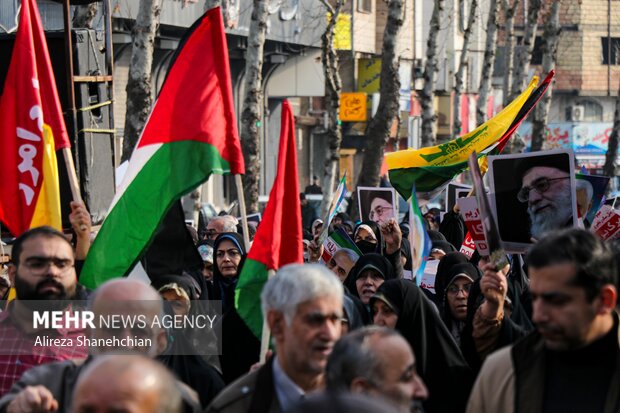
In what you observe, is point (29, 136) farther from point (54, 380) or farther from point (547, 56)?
point (547, 56)

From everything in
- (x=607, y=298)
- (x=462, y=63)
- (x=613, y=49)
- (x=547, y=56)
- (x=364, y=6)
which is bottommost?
(x=607, y=298)

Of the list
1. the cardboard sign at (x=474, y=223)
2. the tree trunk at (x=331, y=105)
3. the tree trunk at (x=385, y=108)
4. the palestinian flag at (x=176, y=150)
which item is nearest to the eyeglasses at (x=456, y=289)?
the cardboard sign at (x=474, y=223)

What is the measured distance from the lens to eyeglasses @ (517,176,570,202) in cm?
749

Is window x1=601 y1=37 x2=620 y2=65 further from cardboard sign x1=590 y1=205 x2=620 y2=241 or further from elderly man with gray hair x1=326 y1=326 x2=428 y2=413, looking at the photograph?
elderly man with gray hair x1=326 y1=326 x2=428 y2=413

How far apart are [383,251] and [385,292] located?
441 centimetres

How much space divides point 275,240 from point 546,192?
89.8 inches

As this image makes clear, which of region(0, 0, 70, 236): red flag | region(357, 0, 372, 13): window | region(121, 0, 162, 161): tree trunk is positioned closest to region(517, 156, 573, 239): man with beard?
region(0, 0, 70, 236): red flag

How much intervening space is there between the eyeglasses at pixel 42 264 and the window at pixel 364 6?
4011 cm

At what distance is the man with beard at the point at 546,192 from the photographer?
744cm

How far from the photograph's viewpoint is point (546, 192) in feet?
24.8

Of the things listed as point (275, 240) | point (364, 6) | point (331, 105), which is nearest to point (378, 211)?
point (275, 240)

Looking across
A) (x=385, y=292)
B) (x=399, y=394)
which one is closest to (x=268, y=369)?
(x=399, y=394)

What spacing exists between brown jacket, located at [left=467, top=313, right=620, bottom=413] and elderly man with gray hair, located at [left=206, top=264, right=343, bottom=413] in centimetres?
51

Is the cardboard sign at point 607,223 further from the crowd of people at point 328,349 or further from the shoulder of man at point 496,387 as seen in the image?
the shoulder of man at point 496,387
